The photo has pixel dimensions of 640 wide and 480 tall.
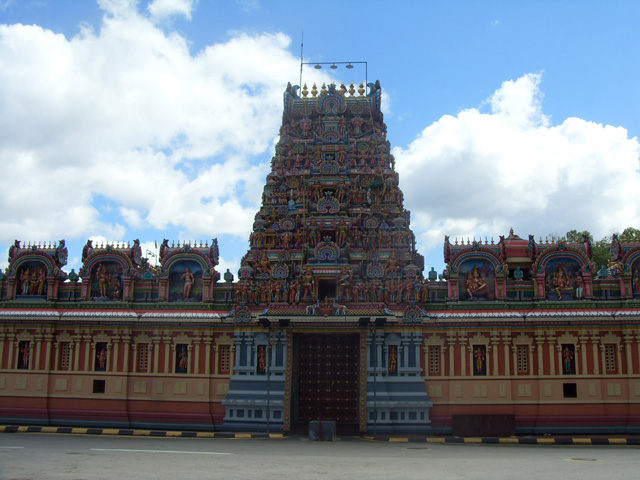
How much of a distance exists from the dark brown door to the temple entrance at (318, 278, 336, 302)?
8.31 feet

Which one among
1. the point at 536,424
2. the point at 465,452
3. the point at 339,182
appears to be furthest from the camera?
the point at 339,182

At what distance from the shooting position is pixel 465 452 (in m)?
24.8

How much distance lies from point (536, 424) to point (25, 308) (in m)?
27.6

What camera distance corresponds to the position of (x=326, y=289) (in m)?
34.4

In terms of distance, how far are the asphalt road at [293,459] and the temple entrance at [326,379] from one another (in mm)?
3133

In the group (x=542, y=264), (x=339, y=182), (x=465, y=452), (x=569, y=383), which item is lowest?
(x=465, y=452)

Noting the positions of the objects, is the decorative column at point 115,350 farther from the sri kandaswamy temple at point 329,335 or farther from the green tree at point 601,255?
the green tree at point 601,255

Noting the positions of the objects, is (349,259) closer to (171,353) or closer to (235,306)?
(235,306)

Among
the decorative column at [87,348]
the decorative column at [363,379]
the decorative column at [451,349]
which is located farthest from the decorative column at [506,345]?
the decorative column at [87,348]

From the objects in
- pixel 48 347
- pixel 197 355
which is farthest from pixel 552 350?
pixel 48 347

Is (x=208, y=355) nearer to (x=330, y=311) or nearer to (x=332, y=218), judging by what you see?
(x=330, y=311)

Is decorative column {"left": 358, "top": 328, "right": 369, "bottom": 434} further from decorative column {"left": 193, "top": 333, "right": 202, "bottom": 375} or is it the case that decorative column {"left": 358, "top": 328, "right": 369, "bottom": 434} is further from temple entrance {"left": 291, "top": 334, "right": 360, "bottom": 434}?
decorative column {"left": 193, "top": 333, "right": 202, "bottom": 375}

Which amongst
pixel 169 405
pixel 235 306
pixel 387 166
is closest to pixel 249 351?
pixel 235 306

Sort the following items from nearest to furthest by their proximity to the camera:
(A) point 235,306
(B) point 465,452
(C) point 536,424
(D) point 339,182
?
(B) point 465,452 → (C) point 536,424 → (A) point 235,306 → (D) point 339,182
